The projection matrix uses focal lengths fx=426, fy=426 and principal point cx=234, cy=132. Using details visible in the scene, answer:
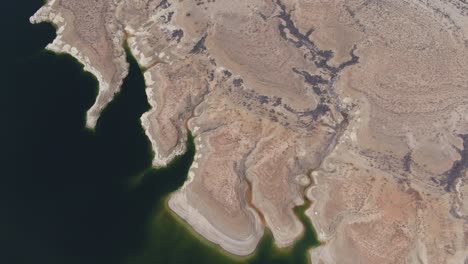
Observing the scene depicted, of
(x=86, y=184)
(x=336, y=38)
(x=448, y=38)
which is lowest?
(x=86, y=184)

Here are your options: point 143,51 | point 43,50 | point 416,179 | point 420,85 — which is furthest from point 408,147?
point 43,50

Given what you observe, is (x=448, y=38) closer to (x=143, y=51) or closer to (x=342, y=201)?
(x=342, y=201)

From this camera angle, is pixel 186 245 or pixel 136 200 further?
pixel 136 200

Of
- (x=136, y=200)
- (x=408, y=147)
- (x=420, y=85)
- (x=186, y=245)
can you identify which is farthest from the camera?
(x=420, y=85)

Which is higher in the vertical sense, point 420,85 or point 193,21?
point 420,85

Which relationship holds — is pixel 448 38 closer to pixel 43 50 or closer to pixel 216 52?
pixel 216 52

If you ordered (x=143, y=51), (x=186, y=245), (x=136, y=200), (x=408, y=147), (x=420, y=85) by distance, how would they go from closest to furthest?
(x=186, y=245), (x=136, y=200), (x=408, y=147), (x=420, y=85), (x=143, y=51)

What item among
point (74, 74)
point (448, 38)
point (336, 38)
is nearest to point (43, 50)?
point (74, 74)
